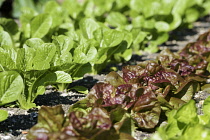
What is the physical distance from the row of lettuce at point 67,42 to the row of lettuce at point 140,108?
0.31 meters

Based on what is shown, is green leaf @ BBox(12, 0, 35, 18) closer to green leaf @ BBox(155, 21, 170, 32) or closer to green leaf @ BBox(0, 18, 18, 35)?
green leaf @ BBox(0, 18, 18, 35)

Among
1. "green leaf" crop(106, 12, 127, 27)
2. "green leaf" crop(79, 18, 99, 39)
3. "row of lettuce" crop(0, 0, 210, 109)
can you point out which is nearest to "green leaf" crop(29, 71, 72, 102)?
"row of lettuce" crop(0, 0, 210, 109)

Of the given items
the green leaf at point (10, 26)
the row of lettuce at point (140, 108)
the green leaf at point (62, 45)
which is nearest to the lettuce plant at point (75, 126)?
the row of lettuce at point (140, 108)

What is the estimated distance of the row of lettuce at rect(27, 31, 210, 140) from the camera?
1.99m

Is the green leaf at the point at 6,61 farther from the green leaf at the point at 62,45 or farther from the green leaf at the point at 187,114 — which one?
the green leaf at the point at 187,114

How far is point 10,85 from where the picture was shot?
2260 millimetres

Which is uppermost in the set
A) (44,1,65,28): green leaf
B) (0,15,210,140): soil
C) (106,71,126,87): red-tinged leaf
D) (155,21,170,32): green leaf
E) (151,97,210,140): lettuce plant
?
(44,1,65,28): green leaf

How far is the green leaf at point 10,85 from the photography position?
2.24m

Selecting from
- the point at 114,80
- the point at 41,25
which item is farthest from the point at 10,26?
the point at 114,80

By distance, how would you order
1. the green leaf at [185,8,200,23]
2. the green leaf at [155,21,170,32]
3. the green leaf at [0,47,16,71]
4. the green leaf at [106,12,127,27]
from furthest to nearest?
the green leaf at [185,8,200,23], the green leaf at [106,12,127,27], the green leaf at [155,21,170,32], the green leaf at [0,47,16,71]

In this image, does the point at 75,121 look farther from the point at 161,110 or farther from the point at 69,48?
the point at 69,48

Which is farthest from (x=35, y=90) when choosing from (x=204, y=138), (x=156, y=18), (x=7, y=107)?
(x=156, y=18)

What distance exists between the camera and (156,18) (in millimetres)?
4621

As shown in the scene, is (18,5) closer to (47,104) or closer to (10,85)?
(47,104)
